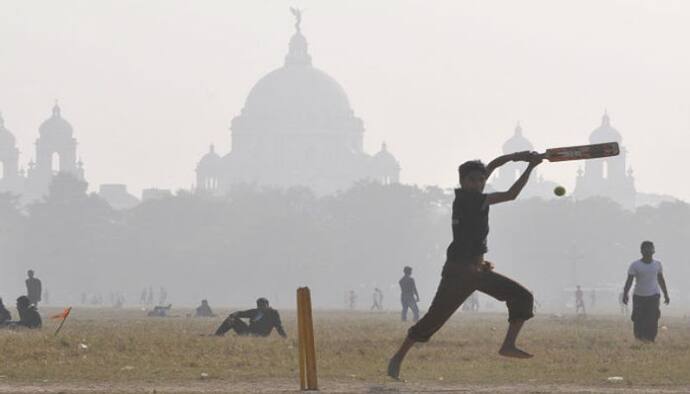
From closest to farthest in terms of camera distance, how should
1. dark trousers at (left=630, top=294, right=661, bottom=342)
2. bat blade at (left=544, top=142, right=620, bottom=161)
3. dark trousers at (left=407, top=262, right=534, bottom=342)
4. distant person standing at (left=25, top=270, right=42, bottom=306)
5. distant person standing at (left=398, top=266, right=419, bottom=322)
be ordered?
bat blade at (left=544, top=142, right=620, bottom=161) → dark trousers at (left=407, top=262, right=534, bottom=342) → dark trousers at (left=630, top=294, right=661, bottom=342) → distant person standing at (left=25, top=270, right=42, bottom=306) → distant person standing at (left=398, top=266, right=419, bottom=322)

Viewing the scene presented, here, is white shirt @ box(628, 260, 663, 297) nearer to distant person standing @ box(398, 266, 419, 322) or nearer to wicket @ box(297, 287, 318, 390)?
wicket @ box(297, 287, 318, 390)

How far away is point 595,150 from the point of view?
16672mm

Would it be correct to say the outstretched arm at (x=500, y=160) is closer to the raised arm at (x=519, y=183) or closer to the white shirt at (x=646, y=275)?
the raised arm at (x=519, y=183)

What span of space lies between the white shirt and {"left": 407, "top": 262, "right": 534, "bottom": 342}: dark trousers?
32.3ft

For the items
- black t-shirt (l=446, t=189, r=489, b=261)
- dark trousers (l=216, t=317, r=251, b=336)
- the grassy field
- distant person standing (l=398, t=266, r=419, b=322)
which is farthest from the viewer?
distant person standing (l=398, t=266, r=419, b=322)

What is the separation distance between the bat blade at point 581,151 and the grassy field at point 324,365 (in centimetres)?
387

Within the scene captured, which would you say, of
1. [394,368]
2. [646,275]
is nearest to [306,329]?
[394,368]

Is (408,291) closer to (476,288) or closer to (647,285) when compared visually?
(647,285)

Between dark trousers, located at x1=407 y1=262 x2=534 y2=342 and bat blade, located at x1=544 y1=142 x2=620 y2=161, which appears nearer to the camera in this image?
bat blade, located at x1=544 y1=142 x2=620 y2=161

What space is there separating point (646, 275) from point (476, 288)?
10.3m

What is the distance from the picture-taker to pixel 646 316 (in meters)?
28.0

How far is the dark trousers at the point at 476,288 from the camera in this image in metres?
17.6

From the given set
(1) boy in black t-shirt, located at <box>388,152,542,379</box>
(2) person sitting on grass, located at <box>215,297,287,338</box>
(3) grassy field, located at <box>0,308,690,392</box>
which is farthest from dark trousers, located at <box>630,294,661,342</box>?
(1) boy in black t-shirt, located at <box>388,152,542,379</box>

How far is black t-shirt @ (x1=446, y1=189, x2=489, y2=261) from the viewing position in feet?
57.2
